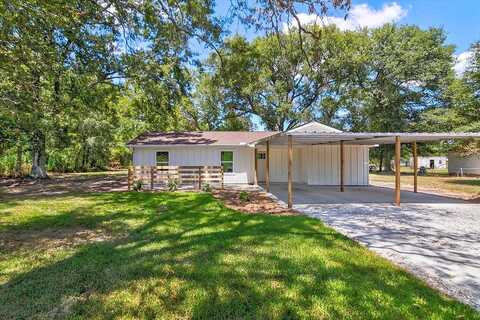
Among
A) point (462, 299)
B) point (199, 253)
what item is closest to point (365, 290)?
point (462, 299)

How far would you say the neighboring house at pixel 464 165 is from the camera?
989 inches

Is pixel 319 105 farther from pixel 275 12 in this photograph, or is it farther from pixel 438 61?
pixel 275 12

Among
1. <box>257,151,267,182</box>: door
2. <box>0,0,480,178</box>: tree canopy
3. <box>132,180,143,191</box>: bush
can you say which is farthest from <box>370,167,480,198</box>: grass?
<box>132,180,143,191</box>: bush

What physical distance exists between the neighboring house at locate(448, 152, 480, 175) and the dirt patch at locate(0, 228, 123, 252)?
91.5 ft

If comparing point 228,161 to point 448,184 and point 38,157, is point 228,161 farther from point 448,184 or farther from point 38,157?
point 448,184

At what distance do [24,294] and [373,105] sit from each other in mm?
27471

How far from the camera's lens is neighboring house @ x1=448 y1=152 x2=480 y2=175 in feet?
82.4

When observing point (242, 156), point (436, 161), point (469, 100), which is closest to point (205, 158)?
point (242, 156)

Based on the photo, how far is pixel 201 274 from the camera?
3.77 meters

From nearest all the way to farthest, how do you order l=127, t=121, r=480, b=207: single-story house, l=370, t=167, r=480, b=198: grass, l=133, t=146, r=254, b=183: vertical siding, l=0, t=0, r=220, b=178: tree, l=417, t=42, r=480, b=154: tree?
l=0, t=0, r=220, b=178: tree → l=370, t=167, r=480, b=198: grass → l=127, t=121, r=480, b=207: single-story house → l=133, t=146, r=254, b=183: vertical siding → l=417, t=42, r=480, b=154: tree

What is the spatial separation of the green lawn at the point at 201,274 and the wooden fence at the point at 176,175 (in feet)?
24.5

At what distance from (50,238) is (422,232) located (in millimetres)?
7290

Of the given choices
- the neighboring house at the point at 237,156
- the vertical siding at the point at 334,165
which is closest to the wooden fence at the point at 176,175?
the neighboring house at the point at 237,156

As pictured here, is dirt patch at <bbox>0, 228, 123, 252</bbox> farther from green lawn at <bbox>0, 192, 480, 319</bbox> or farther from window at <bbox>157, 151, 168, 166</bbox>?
window at <bbox>157, 151, 168, 166</bbox>
